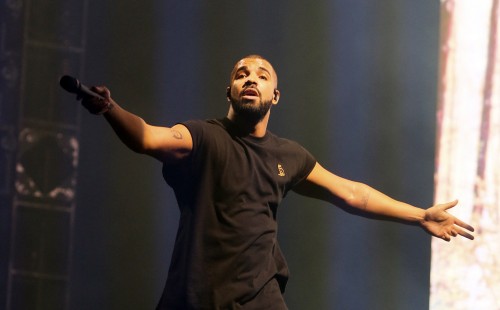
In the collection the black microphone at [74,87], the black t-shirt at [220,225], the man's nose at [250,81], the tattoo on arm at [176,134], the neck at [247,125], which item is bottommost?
the black t-shirt at [220,225]

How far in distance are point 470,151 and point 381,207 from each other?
5.24ft

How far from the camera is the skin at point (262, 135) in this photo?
316cm

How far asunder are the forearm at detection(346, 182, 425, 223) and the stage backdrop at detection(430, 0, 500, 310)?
1.41 metres

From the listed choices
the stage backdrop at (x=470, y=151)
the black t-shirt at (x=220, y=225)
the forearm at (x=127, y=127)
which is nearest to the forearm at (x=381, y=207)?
the black t-shirt at (x=220, y=225)

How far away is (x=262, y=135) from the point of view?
11.8 feet

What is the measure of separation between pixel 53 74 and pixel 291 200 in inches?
61.7

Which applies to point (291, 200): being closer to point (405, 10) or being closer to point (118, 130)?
point (405, 10)

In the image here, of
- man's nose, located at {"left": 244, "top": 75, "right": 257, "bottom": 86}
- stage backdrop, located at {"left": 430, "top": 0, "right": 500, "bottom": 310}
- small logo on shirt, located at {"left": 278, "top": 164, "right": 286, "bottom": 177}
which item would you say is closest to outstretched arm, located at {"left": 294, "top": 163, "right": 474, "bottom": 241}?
small logo on shirt, located at {"left": 278, "top": 164, "right": 286, "bottom": 177}

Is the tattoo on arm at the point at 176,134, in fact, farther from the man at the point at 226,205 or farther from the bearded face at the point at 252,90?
the bearded face at the point at 252,90

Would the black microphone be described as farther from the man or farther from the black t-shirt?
the black t-shirt

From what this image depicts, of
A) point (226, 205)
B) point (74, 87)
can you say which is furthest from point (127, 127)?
point (226, 205)

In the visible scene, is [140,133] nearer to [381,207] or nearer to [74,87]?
[74,87]

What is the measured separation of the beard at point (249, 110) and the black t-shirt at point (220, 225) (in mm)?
124

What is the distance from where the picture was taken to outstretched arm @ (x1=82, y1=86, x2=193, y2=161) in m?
2.77
